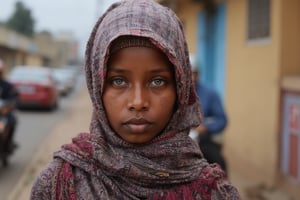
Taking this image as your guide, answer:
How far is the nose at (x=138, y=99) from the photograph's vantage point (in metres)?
1.31

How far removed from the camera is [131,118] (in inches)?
52.1

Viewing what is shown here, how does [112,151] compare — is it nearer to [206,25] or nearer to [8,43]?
[206,25]

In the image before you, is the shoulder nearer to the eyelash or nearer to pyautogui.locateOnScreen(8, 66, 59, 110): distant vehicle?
the eyelash

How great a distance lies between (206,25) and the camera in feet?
32.1

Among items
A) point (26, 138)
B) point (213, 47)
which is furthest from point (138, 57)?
point (26, 138)

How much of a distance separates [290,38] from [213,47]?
11.8 ft

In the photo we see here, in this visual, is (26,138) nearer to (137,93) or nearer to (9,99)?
(9,99)

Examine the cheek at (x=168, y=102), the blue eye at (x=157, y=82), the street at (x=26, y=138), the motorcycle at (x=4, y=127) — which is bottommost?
the street at (x=26, y=138)

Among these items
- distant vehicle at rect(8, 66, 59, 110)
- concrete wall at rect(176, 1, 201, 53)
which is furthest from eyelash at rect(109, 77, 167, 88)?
distant vehicle at rect(8, 66, 59, 110)

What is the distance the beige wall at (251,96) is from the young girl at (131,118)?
198 inches

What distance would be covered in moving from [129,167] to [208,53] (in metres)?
8.76

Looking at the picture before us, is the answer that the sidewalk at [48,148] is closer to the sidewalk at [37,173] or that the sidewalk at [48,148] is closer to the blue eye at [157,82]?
the sidewalk at [37,173]

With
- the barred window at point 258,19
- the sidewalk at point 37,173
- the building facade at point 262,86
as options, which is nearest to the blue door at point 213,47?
the building facade at point 262,86

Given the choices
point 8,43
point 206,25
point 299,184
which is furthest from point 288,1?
point 8,43
